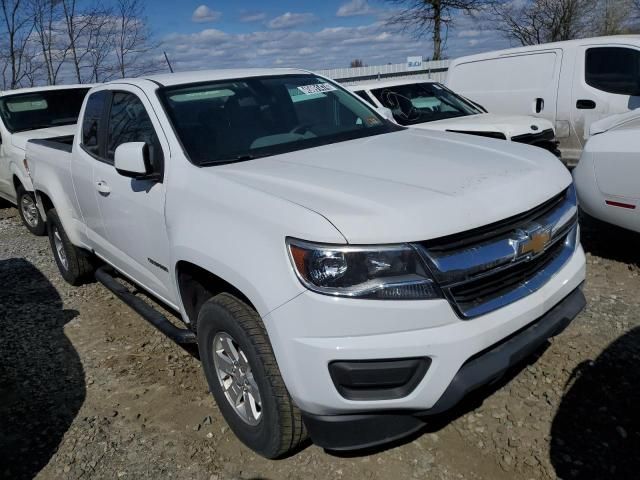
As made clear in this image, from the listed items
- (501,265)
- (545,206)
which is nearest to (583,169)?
(545,206)

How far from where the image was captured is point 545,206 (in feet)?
8.41

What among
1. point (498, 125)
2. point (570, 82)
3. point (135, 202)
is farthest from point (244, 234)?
point (570, 82)

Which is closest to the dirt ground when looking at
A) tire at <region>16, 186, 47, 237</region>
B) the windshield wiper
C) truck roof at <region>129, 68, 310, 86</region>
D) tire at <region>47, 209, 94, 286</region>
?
tire at <region>47, 209, 94, 286</region>

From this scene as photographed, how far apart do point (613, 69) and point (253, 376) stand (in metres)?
6.92

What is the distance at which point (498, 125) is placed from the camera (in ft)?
21.0

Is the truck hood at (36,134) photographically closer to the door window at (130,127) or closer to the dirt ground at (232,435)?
the dirt ground at (232,435)

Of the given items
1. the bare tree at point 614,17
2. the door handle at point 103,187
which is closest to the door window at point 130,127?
the door handle at point 103,187

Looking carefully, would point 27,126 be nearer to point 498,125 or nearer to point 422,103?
point 422,103

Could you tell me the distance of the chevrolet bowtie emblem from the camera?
7.58ft

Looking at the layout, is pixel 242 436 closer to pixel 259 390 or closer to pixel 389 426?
pixel 259 390

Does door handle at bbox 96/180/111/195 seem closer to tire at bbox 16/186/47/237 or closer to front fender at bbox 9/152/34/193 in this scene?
front fender at bbox 9/152/34/193

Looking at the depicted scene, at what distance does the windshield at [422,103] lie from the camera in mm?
7582

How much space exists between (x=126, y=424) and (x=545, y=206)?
2.53m

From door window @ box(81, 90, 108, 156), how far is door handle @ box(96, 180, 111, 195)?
0.33 m
